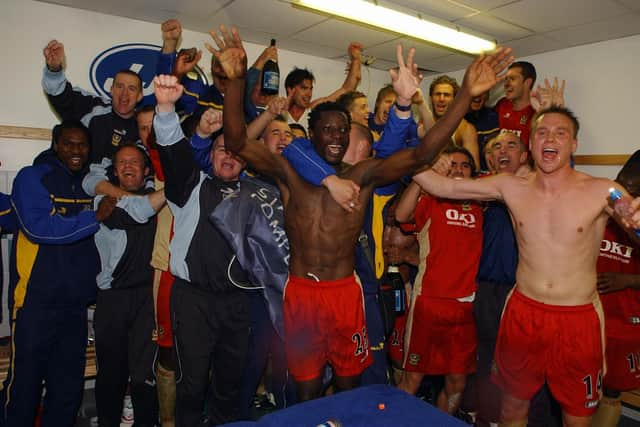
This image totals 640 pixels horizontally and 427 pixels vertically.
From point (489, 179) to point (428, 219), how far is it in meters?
0.70

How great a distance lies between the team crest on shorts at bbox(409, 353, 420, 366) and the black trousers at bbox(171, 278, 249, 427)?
1354 mm

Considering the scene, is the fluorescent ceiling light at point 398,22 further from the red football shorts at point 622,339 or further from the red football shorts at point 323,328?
the red football shorts at point 622,339

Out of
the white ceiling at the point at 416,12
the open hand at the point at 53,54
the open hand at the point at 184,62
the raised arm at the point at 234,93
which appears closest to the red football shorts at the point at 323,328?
the raised arm at the point at 234,93

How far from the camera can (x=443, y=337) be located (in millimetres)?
3494

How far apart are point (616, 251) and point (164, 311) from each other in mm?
3449

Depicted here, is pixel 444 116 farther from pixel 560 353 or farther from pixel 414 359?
pixel 414 359

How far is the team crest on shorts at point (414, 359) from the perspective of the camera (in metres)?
3.54

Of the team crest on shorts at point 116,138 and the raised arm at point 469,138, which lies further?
the raised arm at point 469,138

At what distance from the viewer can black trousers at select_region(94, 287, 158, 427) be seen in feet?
10.6

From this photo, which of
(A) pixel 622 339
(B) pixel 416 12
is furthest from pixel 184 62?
(A) pixel 622 339

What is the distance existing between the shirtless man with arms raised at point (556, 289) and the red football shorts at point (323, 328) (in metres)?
0.99

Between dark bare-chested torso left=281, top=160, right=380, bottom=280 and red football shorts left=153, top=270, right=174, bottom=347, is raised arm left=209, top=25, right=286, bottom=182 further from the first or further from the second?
red football shorts left=153, top=270, right=174, bottom=347

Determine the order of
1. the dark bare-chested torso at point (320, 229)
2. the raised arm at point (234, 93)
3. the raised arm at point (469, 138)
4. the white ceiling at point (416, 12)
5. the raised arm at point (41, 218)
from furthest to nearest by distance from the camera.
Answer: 1. the raised arm at point (469, 138)
2. the white ceiling at point (416, 12)
3. the raised arm at point (41, 218)
4. the dark bare-chested torso at point (320, 229)
5. the raised arm at point (234, 93)

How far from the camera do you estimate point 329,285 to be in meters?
2.66
